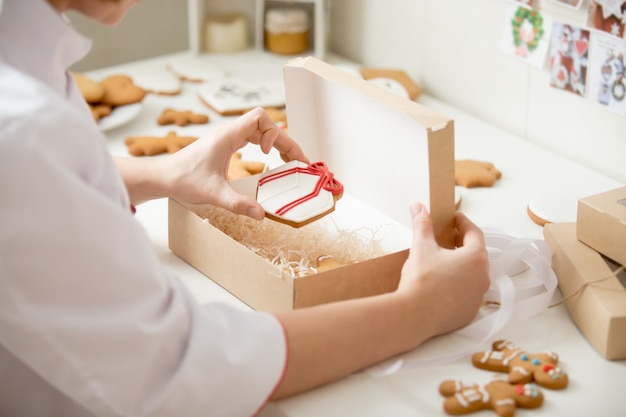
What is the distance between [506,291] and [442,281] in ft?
0.33

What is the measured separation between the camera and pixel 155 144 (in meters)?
1.50

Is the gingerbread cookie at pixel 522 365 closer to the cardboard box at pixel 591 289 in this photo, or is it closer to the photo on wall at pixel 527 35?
the cardboard box at pixel 591 289

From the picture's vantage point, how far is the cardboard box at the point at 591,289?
3.17 feet

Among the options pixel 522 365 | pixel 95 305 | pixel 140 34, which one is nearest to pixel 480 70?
pixel 522 365

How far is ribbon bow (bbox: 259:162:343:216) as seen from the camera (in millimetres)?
1196

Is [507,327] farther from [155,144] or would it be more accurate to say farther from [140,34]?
[140,34]

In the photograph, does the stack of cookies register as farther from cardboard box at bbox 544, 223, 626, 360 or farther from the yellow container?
cardboard box at bbox 544, 223, 626, 360

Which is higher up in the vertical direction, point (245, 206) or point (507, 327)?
point (245, 206)

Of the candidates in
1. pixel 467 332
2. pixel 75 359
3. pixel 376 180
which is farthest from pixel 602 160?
pixel 75 359

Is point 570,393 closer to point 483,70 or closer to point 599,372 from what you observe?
point 599,372

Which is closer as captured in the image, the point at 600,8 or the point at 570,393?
the point at 570,393

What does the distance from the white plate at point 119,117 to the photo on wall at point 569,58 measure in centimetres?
74

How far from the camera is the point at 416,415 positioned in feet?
2.92

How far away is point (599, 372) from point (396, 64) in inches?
40.2
